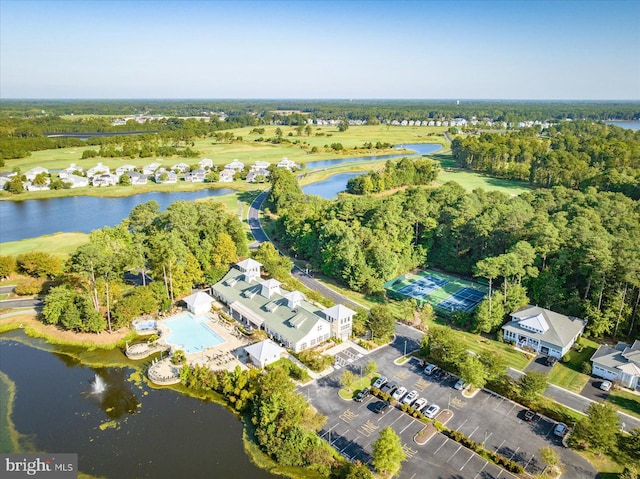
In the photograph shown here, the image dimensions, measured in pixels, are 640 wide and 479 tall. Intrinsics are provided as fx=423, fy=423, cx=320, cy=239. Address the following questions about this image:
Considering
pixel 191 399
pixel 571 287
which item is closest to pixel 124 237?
pixel 191 399

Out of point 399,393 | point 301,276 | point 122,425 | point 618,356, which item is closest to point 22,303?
point 122,425

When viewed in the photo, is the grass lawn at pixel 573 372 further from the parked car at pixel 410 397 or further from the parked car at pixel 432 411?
the parked car at pixel 410 397

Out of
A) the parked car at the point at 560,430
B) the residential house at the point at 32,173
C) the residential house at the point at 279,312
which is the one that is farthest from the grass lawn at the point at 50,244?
the parked car at the point at 560,430

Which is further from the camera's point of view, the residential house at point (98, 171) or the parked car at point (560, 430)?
the residential house at point (98, 171)

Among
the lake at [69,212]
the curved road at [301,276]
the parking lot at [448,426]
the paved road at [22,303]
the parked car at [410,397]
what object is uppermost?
the lake at [69,212]

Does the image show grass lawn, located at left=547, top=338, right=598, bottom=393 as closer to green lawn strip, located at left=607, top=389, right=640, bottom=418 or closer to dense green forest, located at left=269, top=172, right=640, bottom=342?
green lawn strip, located at left=607, top=389, right=640, bottom=418

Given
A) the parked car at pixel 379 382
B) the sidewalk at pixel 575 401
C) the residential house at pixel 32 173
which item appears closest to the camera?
the sidewalk at pixel 575 401
